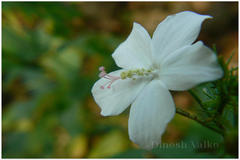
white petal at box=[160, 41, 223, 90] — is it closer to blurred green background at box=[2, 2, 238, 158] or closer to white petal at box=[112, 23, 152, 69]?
white petal at box=[112, 23, 152, 69]

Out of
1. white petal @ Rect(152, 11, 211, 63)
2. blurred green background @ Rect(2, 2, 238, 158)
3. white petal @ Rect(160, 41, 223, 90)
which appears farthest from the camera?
blurred green background @ Rect(2, 2, 238, 158)

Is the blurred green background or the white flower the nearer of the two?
the white flower

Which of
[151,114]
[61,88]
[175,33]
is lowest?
[61,88]

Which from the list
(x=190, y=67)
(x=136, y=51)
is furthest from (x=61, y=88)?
(x=190, y=67)

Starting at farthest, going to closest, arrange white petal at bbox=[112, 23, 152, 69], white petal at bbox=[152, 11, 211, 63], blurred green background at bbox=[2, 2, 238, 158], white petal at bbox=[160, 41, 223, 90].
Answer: blurred green background at bbox=[2, 2, 238, 158] < white petal at bbox=[112, 23, 152, 69] < white petal at bbox=[152, 11, 211, 63] < white petal at bbox=[160, 41, 223, 90]

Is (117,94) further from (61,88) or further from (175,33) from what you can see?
(61,88)

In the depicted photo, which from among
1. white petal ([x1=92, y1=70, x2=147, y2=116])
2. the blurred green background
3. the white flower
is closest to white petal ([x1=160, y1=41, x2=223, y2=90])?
the white flower

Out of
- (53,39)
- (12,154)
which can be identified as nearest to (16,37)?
(53,39)

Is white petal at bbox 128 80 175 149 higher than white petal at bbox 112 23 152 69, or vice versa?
white petal at bbox 112 23 152 69
